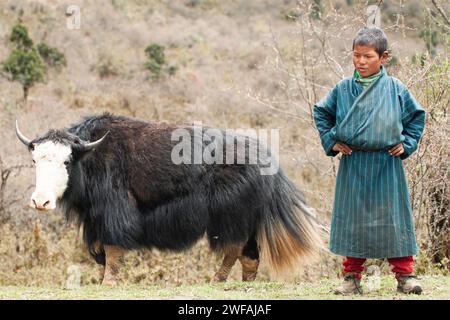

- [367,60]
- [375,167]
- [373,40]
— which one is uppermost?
[373,40]

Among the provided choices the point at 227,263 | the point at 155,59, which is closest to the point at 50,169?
the point at 227,263

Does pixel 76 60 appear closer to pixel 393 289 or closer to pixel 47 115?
pixel 47 115

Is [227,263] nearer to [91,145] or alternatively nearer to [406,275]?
[91,145]

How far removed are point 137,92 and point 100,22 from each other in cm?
821

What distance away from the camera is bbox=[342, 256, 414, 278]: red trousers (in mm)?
4688

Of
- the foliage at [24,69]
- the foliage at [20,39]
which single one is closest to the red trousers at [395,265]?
the foliage at [24,69]

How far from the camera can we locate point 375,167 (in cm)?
453

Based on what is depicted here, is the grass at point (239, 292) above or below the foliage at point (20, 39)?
below

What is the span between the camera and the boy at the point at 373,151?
4.49 metres

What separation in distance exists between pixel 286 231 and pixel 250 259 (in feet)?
1.43

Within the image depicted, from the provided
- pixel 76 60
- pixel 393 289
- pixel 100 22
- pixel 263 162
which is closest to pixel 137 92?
pixel 76 60

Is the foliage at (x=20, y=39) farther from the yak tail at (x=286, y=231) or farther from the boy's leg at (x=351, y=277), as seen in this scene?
the boy's leg at (x=351, y=277)

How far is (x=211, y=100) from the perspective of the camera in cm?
1991

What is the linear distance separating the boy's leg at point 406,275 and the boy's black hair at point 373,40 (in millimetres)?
1316
